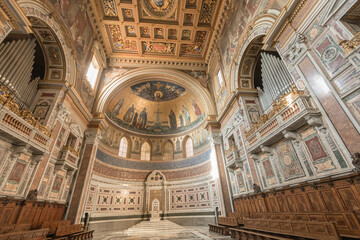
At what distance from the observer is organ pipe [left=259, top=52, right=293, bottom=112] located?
8641 millimetres

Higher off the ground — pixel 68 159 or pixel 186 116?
Result: pixel 186 116

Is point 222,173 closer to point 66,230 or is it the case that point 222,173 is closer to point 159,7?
point 66,230

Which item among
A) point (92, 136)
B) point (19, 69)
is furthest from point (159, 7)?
point (92, 136)

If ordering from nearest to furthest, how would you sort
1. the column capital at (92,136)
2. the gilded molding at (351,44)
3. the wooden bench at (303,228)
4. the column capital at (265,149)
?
the wooden bench at (303,228), the gilded molding at (351,44), the column capital at (265,149), the column capital at (92,136)

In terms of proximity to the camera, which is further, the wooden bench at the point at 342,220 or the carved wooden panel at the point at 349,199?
the carved wooden panel at the point at 349,199

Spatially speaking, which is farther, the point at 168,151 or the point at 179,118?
the point at 179,118

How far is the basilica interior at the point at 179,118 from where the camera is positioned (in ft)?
17.8

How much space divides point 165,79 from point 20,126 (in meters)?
13.5

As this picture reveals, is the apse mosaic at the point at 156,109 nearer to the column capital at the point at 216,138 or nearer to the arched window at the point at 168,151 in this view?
the arched window at the point at 168,151

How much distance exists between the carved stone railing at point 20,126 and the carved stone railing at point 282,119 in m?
11.1

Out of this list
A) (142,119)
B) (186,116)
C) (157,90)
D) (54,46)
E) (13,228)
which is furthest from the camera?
(142,119)

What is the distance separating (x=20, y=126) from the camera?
6926 millimetres

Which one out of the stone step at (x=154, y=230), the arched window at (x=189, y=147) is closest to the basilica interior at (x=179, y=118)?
the stone step at (x=154, y=230)

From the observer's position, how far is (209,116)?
51.2 ft
